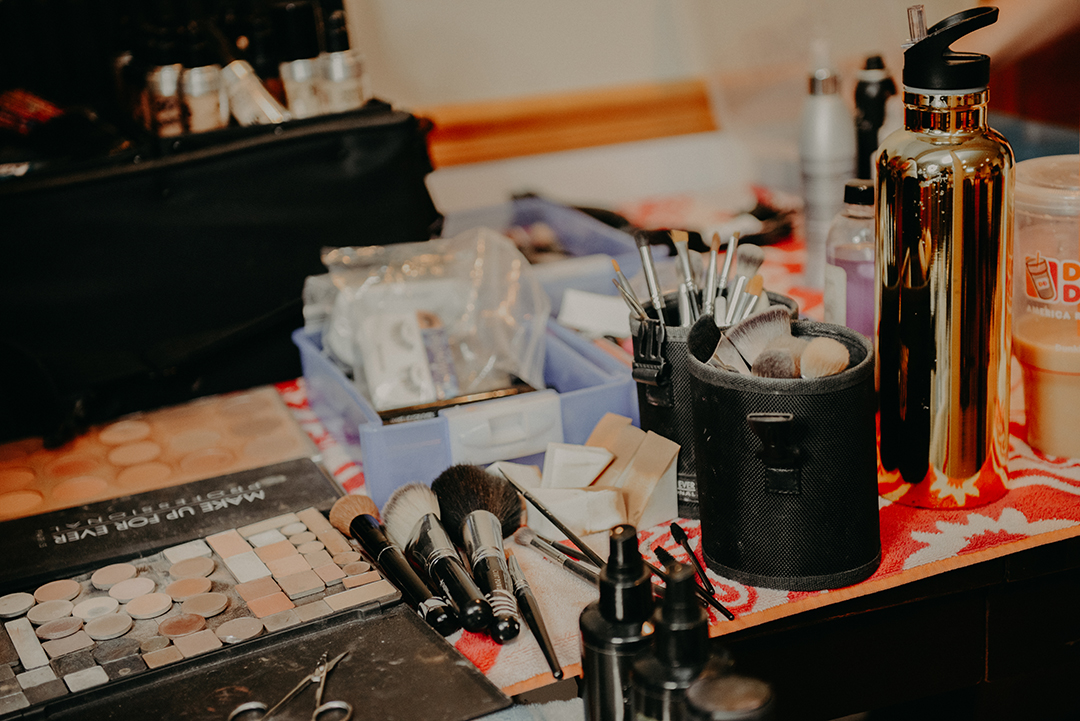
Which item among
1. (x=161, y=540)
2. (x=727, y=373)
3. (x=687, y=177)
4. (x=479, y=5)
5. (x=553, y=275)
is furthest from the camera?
(x=687, y=177)

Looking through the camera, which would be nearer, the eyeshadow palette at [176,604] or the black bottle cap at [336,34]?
the eyeshadow palette at [176,604]

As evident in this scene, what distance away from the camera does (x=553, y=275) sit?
98 centimetres

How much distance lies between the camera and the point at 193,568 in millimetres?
621

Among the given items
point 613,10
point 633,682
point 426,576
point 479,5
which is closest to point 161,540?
point 426,576

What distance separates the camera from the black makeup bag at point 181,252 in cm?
83

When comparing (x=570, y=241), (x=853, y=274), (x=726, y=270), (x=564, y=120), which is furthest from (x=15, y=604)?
(x=564, y=120)

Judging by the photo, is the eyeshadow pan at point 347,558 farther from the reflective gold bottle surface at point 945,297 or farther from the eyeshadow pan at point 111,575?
the reflective gold bottle surface at point 945,297

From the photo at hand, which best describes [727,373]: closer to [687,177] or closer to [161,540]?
[161,540]

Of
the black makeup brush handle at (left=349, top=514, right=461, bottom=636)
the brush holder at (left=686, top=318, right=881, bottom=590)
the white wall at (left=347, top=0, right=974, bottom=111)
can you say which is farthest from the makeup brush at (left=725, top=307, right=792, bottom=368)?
the white wall at (left=347, top=0, right=974, bottom=111)

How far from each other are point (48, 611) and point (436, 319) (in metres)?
0.36

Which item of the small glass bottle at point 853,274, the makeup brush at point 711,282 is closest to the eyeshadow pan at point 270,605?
the makeup brush at point 711,282

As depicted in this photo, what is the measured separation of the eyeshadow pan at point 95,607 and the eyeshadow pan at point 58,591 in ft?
0.05

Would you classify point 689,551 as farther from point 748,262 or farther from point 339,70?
point 339,70

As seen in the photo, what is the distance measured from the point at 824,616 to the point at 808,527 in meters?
0.06
